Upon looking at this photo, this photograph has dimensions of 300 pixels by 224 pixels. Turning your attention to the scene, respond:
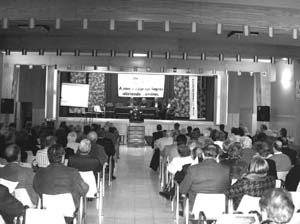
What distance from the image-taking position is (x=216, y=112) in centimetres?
1791

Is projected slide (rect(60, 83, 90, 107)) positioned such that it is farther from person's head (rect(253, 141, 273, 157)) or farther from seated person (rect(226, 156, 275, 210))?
seated person (rect(226, 156, 275, 210))

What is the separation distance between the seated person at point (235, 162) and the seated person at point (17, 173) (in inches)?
91.5

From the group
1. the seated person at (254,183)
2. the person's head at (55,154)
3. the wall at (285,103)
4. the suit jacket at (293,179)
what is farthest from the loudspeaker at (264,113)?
the person's head at (55,154)

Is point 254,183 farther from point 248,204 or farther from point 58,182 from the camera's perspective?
point 58,182

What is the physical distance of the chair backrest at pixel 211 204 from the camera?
15.2ft

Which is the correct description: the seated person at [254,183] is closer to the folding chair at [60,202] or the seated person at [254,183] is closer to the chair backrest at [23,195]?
the folding chair at [60,202]

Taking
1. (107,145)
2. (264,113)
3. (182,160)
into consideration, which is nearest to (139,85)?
(264,113)

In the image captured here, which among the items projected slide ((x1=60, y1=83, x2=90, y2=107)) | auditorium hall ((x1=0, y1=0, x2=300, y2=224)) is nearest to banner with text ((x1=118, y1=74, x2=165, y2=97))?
auditorium hall ((x1=0, y1=0, x2=300, y2=224))

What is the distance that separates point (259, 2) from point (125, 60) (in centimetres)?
753

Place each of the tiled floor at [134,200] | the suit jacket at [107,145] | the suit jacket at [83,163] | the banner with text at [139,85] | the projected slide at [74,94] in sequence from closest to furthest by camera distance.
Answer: the suit jacket at [83,163], the tiled floor at [134,200], the suit jacket at [107,145], the projected slide at [74,94], the banner with text at [139,85]

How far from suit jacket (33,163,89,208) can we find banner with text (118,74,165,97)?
1536 cm

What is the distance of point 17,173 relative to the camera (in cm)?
487

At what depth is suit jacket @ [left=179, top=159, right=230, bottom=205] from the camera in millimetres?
4992

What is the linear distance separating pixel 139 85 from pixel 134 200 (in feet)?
42.1
